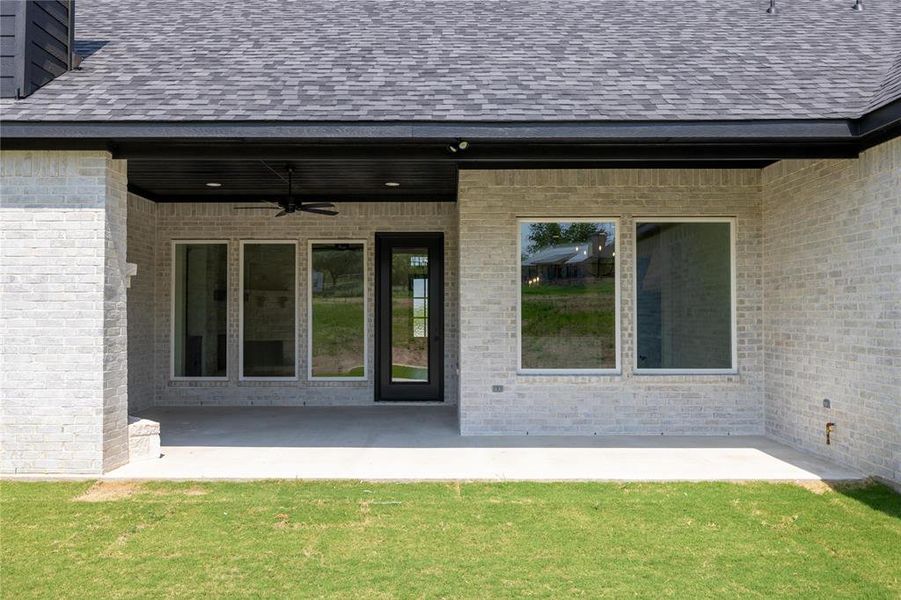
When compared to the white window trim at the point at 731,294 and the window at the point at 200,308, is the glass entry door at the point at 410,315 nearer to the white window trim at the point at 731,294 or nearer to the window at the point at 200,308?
the window at the point at 200,308

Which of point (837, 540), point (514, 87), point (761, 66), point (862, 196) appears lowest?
point (837, 540)

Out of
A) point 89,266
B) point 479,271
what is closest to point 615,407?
point 479,271

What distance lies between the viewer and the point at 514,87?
581cm

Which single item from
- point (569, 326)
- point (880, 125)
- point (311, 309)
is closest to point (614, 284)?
point (569, 326)

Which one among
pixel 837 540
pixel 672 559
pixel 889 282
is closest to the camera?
pixel 672 559

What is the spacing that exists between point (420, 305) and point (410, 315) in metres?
0.22

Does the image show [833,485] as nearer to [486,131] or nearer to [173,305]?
A: [486,131]

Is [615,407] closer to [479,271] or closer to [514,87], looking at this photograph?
[479,271]

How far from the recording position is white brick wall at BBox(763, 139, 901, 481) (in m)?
4.96

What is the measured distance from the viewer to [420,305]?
29.9 feet

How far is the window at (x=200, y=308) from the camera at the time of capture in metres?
9.05

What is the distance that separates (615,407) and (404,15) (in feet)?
19.8

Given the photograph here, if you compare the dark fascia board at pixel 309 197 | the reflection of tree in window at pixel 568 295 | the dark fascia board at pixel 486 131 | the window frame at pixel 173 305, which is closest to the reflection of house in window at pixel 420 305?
the dark fascia board at pixel 309 197

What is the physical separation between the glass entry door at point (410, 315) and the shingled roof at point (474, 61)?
3.09 m
